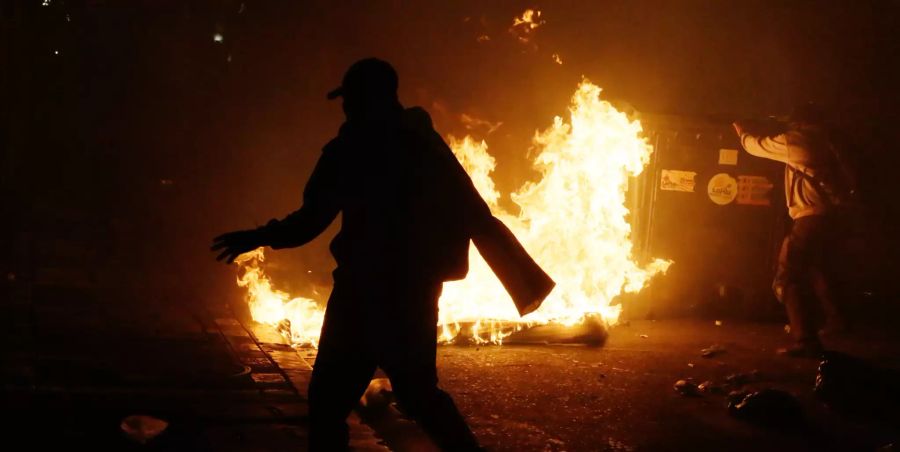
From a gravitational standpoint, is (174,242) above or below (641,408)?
above

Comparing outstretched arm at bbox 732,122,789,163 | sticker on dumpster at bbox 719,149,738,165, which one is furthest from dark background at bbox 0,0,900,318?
outstretched arm at bbox 732,122,789,163

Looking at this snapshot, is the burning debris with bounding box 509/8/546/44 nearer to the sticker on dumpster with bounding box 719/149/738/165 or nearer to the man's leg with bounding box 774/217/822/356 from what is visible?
the sticker on dumpster with bounding box 719/149/738/165

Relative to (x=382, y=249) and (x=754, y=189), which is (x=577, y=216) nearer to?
(x=754, y=189)

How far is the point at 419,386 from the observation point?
9.88 ft

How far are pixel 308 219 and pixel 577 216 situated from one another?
595 cm

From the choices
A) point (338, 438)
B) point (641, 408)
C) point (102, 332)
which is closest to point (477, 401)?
point (641, 408)

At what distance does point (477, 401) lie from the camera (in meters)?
5.30

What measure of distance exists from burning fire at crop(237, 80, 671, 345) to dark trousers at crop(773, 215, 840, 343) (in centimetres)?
194

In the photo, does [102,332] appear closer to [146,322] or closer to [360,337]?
[146,322]

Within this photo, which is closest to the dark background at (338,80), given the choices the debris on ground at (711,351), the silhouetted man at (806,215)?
the silhouetted man at (806,215)

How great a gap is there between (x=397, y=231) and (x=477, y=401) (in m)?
2.63

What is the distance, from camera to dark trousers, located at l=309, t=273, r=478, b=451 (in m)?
3.01

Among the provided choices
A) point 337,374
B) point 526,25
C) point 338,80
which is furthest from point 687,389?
point 338,80

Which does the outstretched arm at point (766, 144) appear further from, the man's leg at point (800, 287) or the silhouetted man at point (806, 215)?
the man's leg at point (800, 287)
